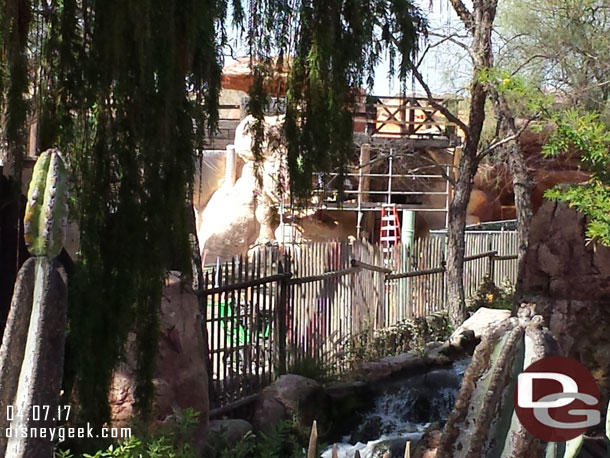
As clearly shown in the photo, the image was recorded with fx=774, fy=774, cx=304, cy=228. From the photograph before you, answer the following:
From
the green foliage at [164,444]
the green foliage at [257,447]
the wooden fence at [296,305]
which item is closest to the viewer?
the green foliage at [164,444]

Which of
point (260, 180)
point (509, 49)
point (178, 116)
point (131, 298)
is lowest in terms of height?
point (131, 298)

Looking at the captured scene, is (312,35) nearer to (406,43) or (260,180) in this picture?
(406,43)

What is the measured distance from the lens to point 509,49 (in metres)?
13.9

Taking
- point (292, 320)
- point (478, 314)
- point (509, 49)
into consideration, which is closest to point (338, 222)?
point (509, 49)

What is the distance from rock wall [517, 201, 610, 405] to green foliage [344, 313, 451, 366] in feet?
10.1

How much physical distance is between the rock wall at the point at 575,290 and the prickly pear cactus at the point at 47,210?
4.32 meters

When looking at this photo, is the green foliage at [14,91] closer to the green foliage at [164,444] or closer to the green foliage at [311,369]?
the green foliage at [164,444]

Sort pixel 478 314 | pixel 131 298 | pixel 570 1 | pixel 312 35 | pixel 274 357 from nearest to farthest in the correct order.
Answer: pixel 131 298, pixel 312 35, pixel 274 357, pixel 478 314, pixel 570 1

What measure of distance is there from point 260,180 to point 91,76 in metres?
1.51

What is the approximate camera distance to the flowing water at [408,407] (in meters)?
7.08

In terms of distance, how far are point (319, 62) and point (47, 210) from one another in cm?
244

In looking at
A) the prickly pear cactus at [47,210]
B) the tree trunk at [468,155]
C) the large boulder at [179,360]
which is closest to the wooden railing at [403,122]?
the tree trunk at [468,155]

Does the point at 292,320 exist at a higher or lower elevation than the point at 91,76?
lower

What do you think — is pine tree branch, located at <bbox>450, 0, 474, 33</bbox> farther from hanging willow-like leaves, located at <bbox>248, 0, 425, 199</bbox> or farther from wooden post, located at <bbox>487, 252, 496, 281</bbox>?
hanging willow-like leaves, located at <bbox>248, 0, 425, 199</bbox>
